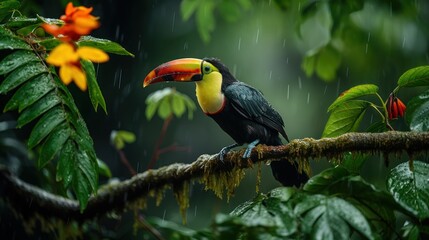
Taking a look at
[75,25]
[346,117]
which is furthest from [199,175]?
[75,25]

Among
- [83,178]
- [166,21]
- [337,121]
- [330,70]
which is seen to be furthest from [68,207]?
[166,21]

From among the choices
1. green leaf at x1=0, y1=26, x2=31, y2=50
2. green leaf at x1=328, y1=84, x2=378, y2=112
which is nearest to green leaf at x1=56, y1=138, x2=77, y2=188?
green leaf at x1=0, y1=26, x2=31, y2=50

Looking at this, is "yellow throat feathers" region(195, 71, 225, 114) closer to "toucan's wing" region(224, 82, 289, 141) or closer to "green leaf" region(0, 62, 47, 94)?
"toucan's wing" region(224, 82, 289, 141)

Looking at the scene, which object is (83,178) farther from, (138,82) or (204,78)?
(138,82)

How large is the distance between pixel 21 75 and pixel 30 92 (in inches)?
2.3

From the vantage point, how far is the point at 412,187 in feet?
5.85

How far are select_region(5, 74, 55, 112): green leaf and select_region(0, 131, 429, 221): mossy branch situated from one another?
0.74m

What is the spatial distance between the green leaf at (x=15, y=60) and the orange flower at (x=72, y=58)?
1.66 feet

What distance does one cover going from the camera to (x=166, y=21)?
690 cm

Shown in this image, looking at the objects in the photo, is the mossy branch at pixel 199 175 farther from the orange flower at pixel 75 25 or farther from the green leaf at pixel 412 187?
the orange flower at pixel 75 25

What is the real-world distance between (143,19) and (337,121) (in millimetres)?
5068

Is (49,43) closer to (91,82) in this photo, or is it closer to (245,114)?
(91,82)

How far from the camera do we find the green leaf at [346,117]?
6.93 ft

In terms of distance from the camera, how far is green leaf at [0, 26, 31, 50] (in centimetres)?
175
